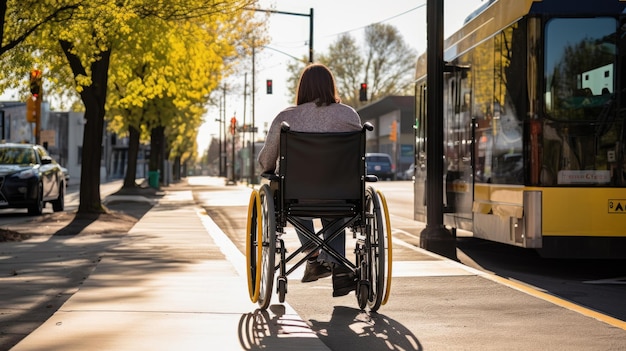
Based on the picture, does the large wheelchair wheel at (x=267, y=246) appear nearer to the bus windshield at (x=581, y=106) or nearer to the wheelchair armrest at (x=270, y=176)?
the wheelchair armrest at (x=270, y=176)

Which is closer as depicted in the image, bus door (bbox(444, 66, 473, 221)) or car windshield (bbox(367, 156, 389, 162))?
bus door (bbox(444, 66, 473, 221))

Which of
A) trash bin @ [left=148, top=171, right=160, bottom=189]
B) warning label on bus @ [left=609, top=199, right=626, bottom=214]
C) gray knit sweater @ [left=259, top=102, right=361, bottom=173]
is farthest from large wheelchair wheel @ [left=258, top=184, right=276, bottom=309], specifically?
trash bin @ [left=148, top=171, right=160, bottom=189]

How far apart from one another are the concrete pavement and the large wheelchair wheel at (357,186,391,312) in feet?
0.51

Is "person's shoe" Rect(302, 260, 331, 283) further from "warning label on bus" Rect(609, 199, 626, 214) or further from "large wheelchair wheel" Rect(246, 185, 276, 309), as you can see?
"warning label on bus" Rect(609, 199, 626, 214)

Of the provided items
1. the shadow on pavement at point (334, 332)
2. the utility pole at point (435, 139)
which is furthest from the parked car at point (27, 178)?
the shadow on pavement at point (334, 332)

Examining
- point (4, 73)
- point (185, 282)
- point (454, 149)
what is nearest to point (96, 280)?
point (185, 282)

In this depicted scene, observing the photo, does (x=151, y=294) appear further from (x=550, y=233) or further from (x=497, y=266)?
(x=497, y=266)

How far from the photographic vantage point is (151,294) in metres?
8.21

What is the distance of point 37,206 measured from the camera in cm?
2289

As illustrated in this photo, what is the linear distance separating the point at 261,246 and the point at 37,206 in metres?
16.5

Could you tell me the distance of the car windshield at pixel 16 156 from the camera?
22891 millimetres

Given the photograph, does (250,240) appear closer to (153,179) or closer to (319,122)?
(319,122)

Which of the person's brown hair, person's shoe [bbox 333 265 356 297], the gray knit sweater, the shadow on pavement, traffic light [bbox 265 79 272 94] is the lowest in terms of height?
the shadow on pavement

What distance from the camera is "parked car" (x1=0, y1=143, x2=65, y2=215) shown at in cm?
2197
